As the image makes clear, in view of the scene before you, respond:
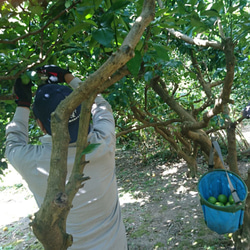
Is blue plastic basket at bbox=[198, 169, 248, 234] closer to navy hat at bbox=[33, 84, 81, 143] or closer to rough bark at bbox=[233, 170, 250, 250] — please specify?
rough bark at bbox=[233, 170, 250, 250]

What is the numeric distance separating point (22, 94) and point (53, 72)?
24 centimetres

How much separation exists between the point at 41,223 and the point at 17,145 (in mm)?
826

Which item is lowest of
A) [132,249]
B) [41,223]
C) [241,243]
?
[132,249]

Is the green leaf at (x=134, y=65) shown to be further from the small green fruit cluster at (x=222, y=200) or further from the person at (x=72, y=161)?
the small green fruit cluster at (x=222, y=200)

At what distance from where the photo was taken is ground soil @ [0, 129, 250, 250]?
3463 mm

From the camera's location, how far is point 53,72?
5.01 feet

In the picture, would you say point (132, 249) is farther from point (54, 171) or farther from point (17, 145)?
point (54, 171)

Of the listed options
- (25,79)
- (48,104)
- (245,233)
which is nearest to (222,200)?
(245,233)

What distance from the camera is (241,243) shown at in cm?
270

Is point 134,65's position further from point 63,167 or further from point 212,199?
point 212,199

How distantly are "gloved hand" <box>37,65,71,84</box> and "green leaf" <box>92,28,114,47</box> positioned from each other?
635mm

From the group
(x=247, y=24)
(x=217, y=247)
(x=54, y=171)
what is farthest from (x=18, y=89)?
(x=217, y=247)

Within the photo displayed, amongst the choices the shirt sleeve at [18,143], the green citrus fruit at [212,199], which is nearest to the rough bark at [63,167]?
the shirt sleeve at [18,143]

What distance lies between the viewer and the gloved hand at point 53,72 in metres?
1.50
